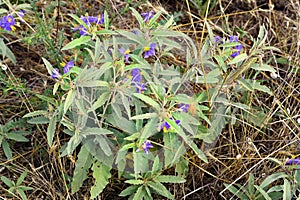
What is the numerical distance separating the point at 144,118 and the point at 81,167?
347 mm

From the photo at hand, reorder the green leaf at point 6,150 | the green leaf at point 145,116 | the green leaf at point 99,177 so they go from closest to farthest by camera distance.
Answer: the green leaf at point 145,116, the green leaf at point 99,177, the green leaf at point 6,150

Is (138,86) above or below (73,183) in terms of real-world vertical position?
above

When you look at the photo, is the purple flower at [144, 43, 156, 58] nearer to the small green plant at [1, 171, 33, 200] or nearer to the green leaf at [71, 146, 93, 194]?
the green leaf at [71, 146, 93, 194]

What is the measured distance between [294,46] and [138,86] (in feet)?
3.69

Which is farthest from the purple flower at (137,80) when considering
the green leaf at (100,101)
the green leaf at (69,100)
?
the green leaf at (69,100)

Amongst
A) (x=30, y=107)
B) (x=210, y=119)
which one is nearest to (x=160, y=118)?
(x=210, y=119)

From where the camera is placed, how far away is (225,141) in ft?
6.67

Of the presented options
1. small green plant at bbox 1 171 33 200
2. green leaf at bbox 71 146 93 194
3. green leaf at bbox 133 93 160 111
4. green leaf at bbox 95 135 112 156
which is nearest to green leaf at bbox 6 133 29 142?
small green plant at bbox 1 171 33 200

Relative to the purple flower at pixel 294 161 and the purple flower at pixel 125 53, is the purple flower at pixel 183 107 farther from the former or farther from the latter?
the purple flower at pixel 294 161

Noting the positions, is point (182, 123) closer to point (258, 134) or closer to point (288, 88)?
point (258, 134)

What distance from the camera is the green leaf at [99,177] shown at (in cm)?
171

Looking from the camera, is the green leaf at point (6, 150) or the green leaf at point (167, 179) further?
the green leaf at point (6, 150)

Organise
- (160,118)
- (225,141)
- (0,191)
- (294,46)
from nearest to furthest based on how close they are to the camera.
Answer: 1. (160,118)
2. (0,191)
3. (225,141)
4. (294,46)

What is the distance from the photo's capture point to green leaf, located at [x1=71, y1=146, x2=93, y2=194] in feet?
5.52
